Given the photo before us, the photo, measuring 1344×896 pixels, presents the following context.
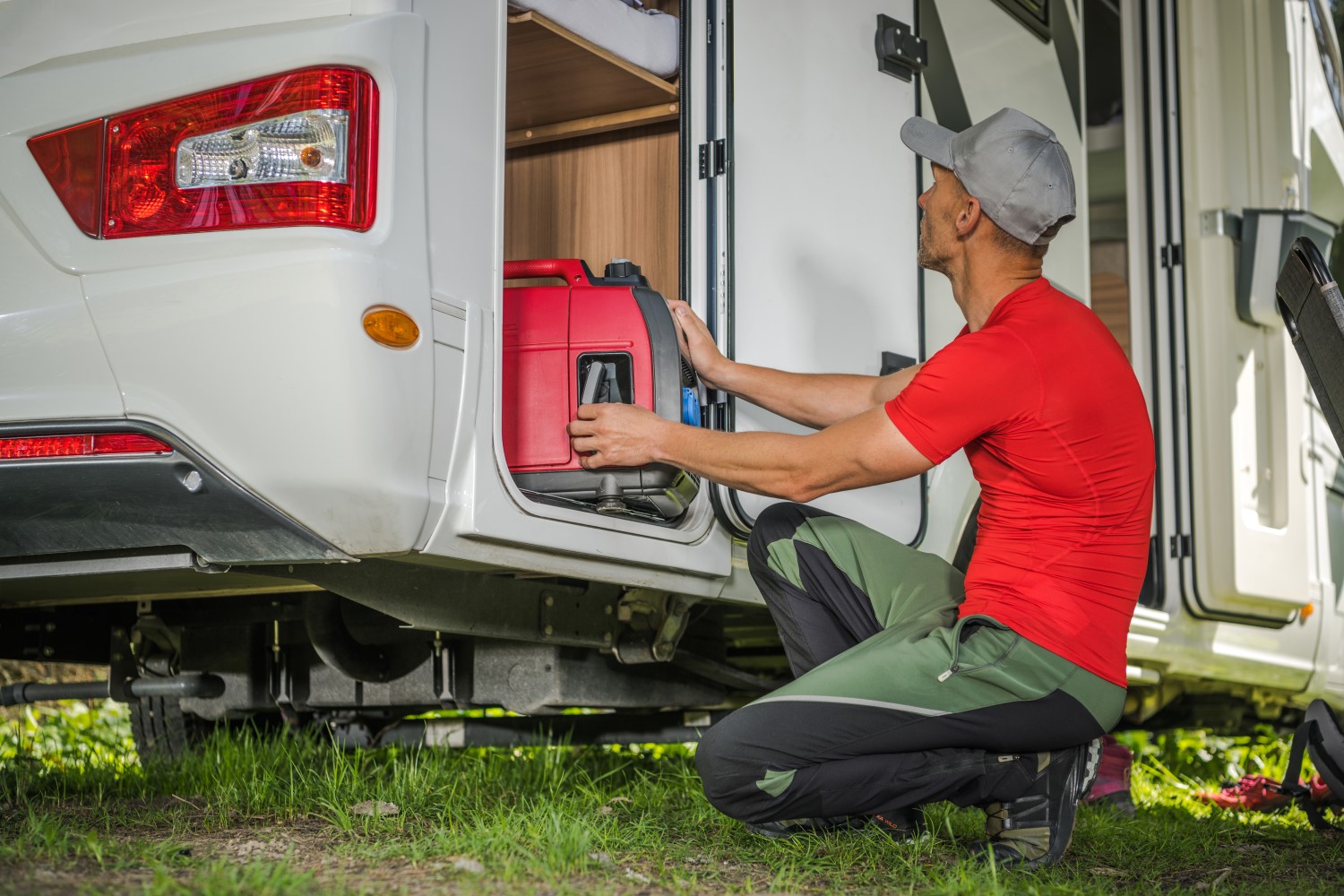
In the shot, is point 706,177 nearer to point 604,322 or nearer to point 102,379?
point 604,322

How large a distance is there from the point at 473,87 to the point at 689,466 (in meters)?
0.76

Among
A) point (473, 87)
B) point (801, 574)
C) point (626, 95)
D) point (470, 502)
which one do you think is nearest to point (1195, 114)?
point (626, 95)

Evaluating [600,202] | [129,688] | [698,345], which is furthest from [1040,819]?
[129,688]

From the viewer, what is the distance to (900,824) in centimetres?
241

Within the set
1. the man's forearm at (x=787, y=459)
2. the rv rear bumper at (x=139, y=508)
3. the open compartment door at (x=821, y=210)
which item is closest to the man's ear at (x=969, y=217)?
the open compartment door at (x=821, y=210)

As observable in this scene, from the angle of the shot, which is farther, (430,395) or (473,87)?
(473,87)

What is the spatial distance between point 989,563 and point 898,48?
1275 millimetres

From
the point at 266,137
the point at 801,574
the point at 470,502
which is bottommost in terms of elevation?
the point at 801,574

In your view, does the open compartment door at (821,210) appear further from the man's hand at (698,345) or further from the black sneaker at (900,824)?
the black sneaker at (900,824)

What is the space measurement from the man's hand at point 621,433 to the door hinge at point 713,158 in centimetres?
57

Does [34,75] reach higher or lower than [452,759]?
higher

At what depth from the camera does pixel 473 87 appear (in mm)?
2156

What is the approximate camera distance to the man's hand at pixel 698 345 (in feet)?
8.46

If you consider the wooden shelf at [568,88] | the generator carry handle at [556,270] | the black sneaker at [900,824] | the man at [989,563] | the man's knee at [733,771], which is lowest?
the black sneaker at [900,824]
